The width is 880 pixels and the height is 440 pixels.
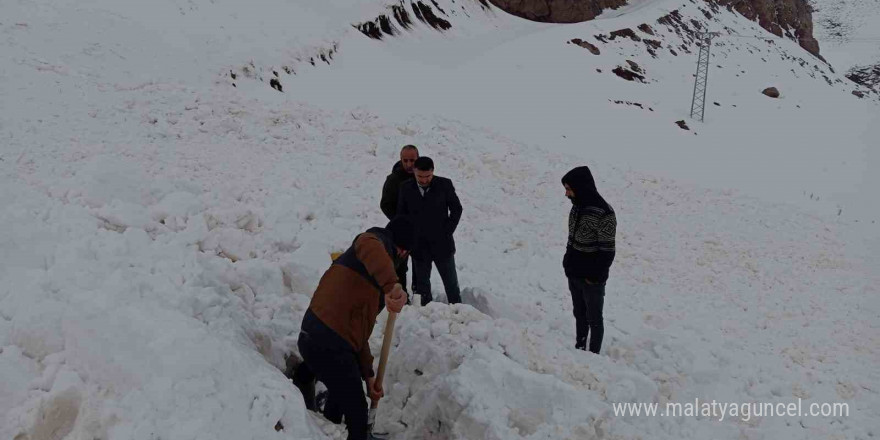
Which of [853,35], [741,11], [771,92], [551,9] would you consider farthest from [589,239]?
[853,35]

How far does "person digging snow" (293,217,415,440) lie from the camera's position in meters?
3.60

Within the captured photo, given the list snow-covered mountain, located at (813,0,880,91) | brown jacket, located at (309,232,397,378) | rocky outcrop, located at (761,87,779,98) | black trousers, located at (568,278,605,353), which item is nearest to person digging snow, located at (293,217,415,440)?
brown jacket, located at (309,232,397,378)

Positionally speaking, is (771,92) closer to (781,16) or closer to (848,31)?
(781,16)

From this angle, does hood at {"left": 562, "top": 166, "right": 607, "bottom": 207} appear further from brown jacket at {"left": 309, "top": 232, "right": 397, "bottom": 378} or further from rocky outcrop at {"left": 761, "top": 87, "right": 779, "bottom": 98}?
rocky outcrop at {"left": 761, "top": 87, "right": 779, "bottom": 98}

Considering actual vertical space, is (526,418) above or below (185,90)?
above

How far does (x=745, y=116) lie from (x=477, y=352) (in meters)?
30.6

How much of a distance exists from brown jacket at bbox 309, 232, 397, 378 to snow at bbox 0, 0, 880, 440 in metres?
0.53

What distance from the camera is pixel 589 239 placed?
217 inches

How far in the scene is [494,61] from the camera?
2672 cm

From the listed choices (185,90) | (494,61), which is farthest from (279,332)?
(494,61)

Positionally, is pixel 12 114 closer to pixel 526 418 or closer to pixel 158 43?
pixel 158 43

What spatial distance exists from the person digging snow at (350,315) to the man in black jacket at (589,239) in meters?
2.37

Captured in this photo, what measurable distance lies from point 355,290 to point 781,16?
2828 inches

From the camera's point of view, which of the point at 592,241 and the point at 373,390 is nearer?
the point at 373,390
